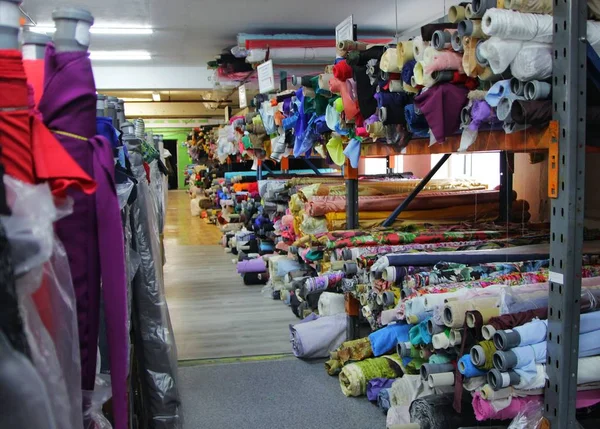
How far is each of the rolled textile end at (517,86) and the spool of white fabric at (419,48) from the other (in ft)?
1.67

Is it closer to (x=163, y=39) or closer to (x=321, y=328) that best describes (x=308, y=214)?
(x=321, y=328)

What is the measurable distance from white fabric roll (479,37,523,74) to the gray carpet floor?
6.21ft

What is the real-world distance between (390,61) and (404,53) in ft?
0.36

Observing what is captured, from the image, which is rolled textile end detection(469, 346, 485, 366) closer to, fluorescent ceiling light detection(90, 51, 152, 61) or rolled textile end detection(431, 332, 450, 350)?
rolled textile end detection(431, 332, 450, 350)

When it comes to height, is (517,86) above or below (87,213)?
above

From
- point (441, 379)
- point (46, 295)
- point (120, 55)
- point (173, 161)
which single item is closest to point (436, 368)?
point (441, 379)

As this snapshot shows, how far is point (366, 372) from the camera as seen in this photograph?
3.37 meters

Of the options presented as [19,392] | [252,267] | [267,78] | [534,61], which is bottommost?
[252,267]

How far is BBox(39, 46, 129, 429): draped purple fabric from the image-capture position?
3.57 ft

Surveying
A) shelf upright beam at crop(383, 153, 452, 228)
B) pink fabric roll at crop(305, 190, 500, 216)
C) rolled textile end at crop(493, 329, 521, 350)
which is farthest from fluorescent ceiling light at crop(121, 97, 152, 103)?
rolled textile end at crop(493, 329, 521, 350)

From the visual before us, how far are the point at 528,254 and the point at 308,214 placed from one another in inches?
84.6

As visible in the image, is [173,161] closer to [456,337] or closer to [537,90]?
[456,337]

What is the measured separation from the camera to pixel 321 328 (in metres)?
4.14

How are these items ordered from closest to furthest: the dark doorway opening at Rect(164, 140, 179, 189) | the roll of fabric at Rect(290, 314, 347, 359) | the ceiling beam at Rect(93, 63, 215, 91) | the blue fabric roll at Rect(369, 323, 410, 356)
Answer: the blue fabric roll at Rect(369, 323, 410, 356)
the roll of fabric at Rect(290, 314, 347, 359)
the ceiling beam at Rect(93, 63, 215, 91)
the dark doorway opening at Rect(164, 140, 179, 189)
